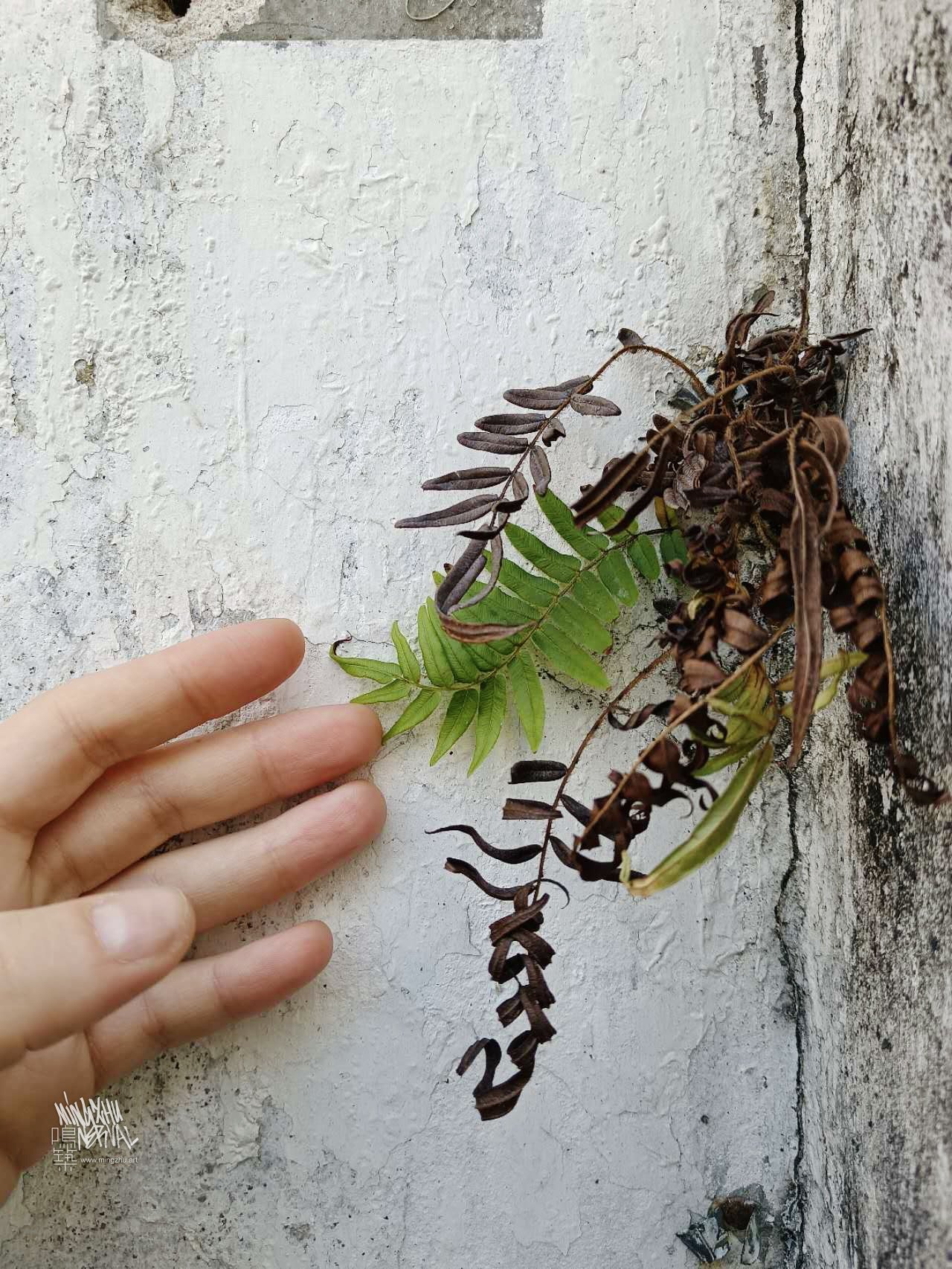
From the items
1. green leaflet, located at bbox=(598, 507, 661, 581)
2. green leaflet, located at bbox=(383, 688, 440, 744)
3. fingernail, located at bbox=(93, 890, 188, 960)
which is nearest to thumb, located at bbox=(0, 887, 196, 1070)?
fingernail, located at bbox=(93, 890, 188, 960)

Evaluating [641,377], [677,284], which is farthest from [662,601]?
[677,284]

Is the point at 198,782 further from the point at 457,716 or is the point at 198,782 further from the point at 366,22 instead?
the point at 366,22

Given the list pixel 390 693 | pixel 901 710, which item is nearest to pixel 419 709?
pixel 390 693

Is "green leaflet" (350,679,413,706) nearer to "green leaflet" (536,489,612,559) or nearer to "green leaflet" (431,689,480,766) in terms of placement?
"green leaflet" (431,689,480,766)

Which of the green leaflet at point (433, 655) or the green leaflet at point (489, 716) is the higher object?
the green leaflet at point (433, 655)

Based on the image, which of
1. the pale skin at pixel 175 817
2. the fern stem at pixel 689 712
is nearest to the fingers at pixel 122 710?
the pale skin at pixel 175 817

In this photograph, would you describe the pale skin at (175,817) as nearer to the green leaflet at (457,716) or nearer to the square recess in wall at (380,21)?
the green leaflet at (457,716)
